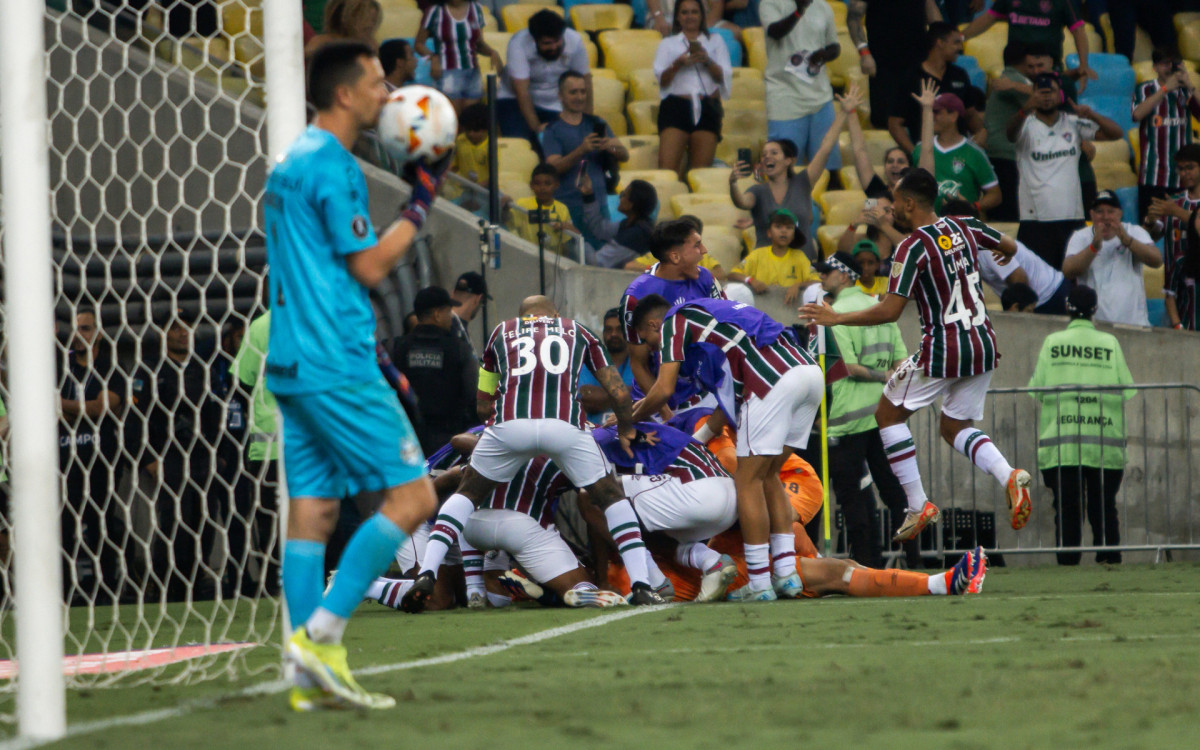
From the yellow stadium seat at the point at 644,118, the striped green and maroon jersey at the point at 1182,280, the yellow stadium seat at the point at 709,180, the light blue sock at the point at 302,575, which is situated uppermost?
the yellow stadium seat at the point at 644,118

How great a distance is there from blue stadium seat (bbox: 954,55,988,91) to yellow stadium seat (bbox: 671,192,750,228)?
3120mm

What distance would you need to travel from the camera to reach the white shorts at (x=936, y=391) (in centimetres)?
859

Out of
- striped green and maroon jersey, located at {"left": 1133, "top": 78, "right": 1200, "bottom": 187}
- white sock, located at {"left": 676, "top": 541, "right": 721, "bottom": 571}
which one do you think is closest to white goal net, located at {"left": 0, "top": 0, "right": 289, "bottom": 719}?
white sock, located at {"left": 676, "top": 541, "right": 721, "bottom": 571}

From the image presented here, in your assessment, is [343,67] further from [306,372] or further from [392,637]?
[392,637]

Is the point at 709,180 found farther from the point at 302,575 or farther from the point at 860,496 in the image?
the point at 302,575

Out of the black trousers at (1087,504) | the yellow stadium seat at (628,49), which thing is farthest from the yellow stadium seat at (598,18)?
the black trousers at (1087,504)

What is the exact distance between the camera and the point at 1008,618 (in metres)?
6.52

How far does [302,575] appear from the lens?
4453 millimetres

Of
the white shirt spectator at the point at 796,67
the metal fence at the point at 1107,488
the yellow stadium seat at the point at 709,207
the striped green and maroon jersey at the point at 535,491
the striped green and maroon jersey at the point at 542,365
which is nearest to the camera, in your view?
the striped green and maroon jersey at the point at 542,365

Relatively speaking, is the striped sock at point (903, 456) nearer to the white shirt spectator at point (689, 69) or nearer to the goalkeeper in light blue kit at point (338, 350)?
the goalkeeper in light blue kit at point (338, 350)

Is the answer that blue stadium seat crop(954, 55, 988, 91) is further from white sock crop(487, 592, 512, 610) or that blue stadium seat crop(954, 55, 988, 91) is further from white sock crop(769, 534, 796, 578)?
white sock crop(487, 592, 512, 610)

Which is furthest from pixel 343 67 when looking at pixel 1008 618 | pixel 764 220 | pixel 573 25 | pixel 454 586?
pixel 573 25

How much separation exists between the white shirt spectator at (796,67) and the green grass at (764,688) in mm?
8184

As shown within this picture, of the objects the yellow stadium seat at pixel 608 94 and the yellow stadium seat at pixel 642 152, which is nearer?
the yellow stadium seat at pixel 642 152
